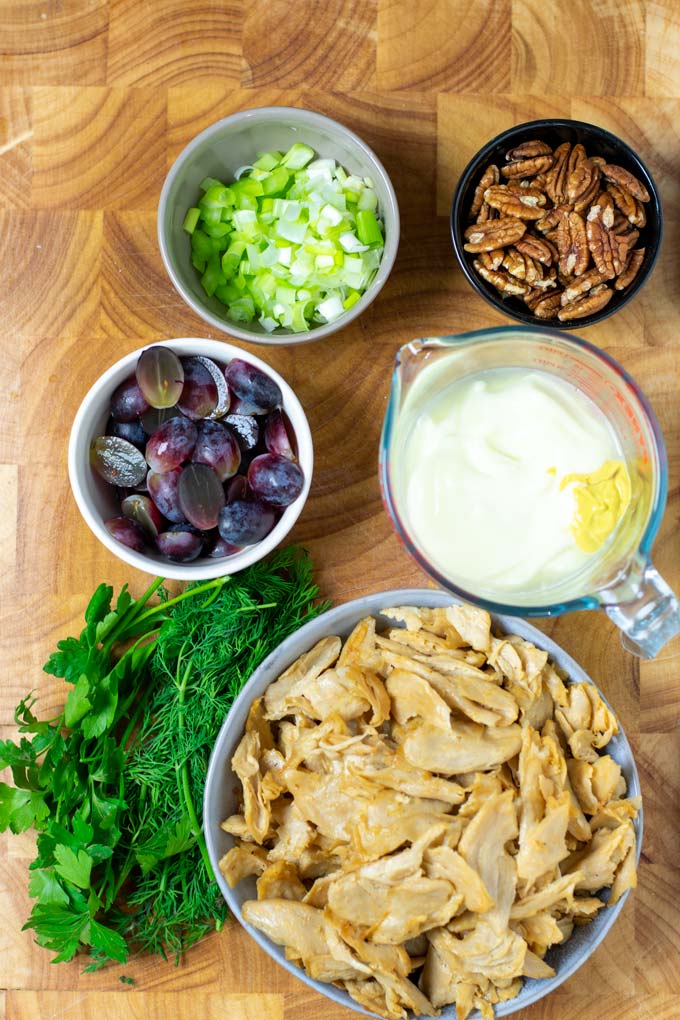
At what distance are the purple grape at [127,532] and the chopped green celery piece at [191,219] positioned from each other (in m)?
0.41

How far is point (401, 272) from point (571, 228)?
0.25 m

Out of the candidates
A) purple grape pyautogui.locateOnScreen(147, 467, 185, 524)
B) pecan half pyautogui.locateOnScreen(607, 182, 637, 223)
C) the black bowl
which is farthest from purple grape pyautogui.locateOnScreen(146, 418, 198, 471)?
pecan half pyautogui.locateOnScreen(607, 182, 637, 223)

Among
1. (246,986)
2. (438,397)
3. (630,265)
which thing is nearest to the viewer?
(438,397)

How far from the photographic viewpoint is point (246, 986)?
1.48 m

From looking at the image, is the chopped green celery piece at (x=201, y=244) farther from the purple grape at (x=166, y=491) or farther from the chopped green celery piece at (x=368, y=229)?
the purple grape at (x=166, y=491)

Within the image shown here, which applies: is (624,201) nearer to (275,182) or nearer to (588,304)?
(588,304)

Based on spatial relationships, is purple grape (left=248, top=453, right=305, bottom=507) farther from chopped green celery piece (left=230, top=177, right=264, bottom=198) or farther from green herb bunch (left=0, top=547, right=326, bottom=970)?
chopped green celery piece (left=230, top=177, right=264, bottom=198)

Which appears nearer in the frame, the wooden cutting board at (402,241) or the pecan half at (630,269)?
the pecan half at (630,269)

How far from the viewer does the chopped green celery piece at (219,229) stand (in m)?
1.40

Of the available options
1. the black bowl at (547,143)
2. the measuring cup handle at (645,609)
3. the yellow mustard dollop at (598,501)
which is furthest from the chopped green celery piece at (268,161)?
the measuring cup handle at (645,609)

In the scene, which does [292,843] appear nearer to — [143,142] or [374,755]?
[374,755]

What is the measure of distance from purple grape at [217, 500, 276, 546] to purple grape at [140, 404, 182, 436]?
146 mm

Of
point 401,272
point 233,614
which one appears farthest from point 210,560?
point 401,272

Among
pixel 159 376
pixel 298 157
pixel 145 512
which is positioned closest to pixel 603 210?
pixel 298 157
